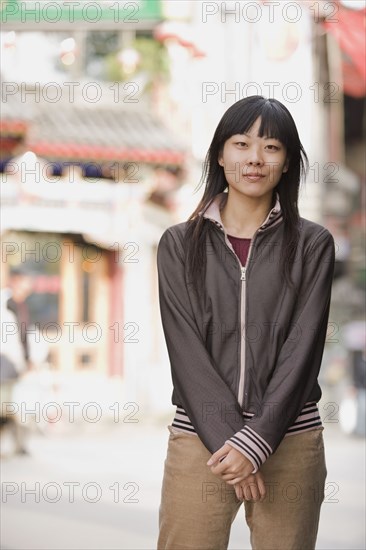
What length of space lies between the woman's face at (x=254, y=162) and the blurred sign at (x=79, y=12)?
1150cm

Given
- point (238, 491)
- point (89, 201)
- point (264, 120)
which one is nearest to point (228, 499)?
point (238, 491)

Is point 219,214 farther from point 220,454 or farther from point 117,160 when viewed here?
point 117,160

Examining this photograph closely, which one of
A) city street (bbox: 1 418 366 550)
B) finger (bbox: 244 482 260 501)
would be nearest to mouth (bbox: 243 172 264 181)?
finger (bbox: 244 482 260 501)

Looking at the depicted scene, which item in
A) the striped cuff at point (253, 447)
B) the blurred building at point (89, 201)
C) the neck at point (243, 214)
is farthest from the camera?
the blurred building at point (89, 201)

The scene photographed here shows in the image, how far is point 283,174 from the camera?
9.14 ft

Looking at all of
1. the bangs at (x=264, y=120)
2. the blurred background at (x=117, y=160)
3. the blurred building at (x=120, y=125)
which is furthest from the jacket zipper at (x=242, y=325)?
the blurred building at (x=120, y=125)

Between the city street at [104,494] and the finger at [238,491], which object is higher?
the finger at [238,491]

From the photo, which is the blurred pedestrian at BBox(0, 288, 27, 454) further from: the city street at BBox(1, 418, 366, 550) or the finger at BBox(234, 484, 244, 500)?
the finger at BBox(234, 484, 244, 500)

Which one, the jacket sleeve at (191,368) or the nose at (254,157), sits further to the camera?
the nose at (254,157)

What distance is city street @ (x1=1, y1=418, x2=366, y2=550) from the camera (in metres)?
5.36

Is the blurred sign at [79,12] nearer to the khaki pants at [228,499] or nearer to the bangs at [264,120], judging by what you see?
the bangs at [264,120]

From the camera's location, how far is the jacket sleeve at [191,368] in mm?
2543

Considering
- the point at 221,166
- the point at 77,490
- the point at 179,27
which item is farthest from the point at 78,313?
the point at 221,166

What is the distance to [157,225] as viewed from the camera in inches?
581
